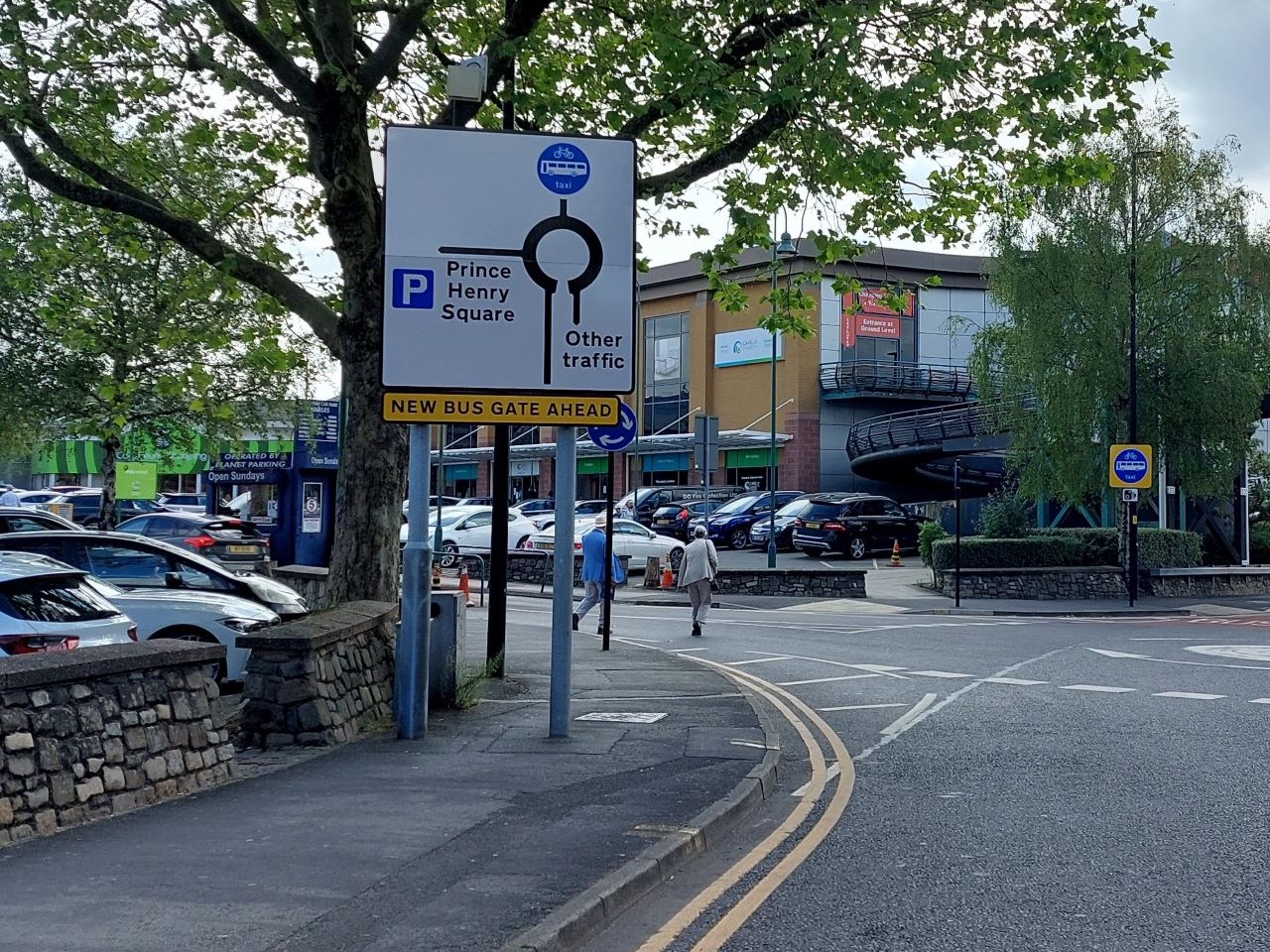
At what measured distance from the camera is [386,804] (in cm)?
769

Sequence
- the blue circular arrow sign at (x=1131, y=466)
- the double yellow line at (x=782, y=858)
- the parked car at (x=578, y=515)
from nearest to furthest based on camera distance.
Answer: the double yellow line at (x=782, y=858) → the blue circular arrow sign at (x=1131, y=466) → the parked car at (x=578, y=515)

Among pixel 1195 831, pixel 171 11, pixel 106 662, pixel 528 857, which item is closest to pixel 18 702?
pixel 106 662

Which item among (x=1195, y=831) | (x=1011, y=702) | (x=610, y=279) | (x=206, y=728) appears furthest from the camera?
(x=1011, y=702)

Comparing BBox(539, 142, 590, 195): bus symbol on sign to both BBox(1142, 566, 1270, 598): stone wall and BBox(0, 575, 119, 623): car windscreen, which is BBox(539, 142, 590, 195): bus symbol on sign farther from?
BBox(1142, 566, 1270, 598): stone wall

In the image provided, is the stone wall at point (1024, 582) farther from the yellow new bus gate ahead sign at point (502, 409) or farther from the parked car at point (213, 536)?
the yellow new bus gate ahead sign at point (502, 409)

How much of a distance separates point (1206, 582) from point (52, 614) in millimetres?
28591

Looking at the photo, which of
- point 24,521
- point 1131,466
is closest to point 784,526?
point 1131,466

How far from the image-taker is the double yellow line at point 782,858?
5.58 meters

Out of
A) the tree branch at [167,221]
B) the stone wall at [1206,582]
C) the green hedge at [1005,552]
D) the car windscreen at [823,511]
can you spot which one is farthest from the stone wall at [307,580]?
the stone wall at [1206,582]

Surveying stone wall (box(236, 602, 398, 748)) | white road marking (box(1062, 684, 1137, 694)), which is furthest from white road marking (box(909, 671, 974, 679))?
stone wall (box(236, 602, 398, 748))

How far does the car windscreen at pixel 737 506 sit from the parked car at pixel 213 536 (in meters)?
17.8

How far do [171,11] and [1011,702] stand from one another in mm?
10218

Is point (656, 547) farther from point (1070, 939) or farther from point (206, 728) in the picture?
point (1070, 939)

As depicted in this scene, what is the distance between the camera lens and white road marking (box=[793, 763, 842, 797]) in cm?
878
